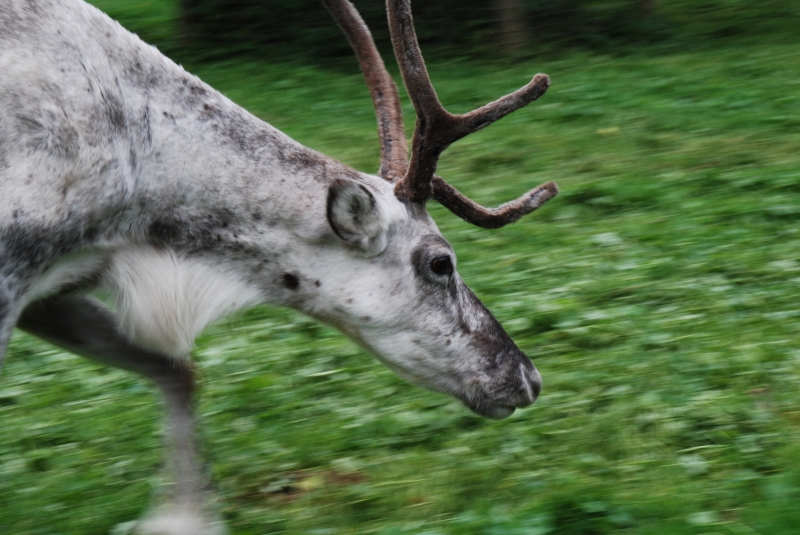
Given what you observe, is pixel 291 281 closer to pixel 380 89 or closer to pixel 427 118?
pixel 427 118

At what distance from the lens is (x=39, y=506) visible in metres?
3.91

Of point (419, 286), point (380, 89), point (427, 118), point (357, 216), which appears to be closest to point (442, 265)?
point (419, 286)

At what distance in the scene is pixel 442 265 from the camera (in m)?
3.83

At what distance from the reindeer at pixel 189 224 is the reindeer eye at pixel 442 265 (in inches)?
0.6

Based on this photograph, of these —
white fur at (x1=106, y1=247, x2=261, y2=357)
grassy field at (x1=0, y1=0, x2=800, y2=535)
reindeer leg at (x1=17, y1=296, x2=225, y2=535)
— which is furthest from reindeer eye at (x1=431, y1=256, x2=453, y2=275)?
reindeer leg at (x1=17, y1=296, x2=225, y2=535)

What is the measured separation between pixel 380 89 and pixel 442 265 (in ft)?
2.88

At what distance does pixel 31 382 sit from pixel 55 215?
211 centimetres

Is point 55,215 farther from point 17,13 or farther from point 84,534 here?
point 84,534

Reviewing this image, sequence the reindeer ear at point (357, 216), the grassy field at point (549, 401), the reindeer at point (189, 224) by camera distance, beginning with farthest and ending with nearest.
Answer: the grassy field at point (549, 401) < the reindeer ear at point (357, 216) < the reindeer at point (189, 224)

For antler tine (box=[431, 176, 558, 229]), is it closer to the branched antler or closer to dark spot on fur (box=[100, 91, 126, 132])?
the branched antler

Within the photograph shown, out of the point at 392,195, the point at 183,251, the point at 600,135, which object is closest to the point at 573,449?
the point at 392,195

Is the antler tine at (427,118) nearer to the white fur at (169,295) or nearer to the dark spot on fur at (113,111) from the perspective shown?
the white fur at (169,295)

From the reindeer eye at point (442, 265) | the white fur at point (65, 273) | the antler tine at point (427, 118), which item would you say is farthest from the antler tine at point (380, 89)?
the white fur at point (65, 273)

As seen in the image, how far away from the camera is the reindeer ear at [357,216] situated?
3520 millimetres
